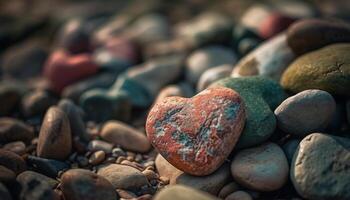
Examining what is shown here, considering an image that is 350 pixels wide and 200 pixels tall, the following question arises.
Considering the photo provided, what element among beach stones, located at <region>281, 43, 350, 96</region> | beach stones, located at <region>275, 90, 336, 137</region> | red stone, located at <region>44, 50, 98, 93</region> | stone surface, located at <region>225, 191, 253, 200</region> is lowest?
stone surface, located at <region>225, 191, 253, 200</region>

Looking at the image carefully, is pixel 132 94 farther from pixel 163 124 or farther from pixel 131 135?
pixel 163 124

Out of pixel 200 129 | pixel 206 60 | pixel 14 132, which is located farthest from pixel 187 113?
pixel 206 60

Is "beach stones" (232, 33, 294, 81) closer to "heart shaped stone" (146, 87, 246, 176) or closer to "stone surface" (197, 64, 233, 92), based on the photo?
"stone surface" (197, 64, 233, 92)

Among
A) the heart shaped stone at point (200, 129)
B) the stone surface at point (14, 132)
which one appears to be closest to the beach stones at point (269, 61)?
the heart shaped stone at point (200, 129)

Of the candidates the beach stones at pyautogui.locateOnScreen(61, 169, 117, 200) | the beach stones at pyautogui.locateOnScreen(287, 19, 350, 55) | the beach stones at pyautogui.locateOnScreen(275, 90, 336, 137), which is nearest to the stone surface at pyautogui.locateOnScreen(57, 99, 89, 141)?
the beach stones at pyautogui.locateOnScreen(61, 169, 117, 200)

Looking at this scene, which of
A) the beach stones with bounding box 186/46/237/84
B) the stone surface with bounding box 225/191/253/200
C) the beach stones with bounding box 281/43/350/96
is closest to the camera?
the stone surface with bounding box 225/191/253/200

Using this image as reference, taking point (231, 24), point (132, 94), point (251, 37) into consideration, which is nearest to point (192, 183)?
point (132, 94)

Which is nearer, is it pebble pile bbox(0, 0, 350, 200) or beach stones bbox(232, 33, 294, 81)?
pebble pile bbox(0, 0, 350, 200)
